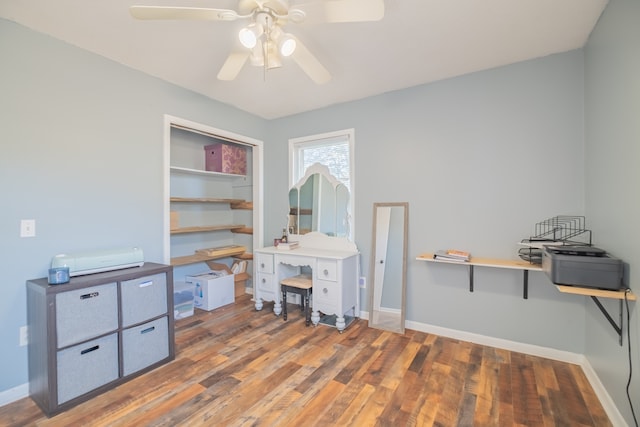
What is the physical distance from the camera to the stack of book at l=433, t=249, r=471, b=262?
2388 millimetres

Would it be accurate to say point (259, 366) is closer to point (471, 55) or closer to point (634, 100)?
point (634, 100)

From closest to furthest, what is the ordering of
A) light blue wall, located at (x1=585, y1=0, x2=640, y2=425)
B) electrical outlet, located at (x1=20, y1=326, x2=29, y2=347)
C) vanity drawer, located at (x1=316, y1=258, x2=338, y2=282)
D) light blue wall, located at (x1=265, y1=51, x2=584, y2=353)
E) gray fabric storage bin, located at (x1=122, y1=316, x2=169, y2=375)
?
light blue wall, located at (x1=585, y1=0, x2=640, y2=425), electrical outlet, located at (x1=20, y1=326, x2=29, y2=347), gray fabric storage bin, located at (x1=122, y1=316, x2=169, y2=375), light blue wall, located at (x1=265, y1=51, x2=584, y2=353), vanity drawer, located at (x1=316, y1=258, x2=338, y2=282)

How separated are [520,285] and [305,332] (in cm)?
193

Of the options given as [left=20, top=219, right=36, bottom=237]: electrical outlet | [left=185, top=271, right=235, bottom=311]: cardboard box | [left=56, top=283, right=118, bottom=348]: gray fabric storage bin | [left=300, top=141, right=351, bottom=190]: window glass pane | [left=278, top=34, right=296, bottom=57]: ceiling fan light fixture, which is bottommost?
[left=185, top=271, right=235, bottom=311]: cardboard box

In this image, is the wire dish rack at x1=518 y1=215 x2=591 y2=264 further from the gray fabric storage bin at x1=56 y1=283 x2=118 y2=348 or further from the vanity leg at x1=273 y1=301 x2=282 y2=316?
the gray fabric storage bin at x1=56 y1=283 x2=118 y2=348

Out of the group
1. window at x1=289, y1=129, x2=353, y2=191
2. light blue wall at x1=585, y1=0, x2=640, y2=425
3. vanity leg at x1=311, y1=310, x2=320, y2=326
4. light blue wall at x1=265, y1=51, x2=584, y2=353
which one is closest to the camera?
light blue wall at x1=585, y1=0, x2=640, y2=425

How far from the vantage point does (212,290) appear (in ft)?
11.0

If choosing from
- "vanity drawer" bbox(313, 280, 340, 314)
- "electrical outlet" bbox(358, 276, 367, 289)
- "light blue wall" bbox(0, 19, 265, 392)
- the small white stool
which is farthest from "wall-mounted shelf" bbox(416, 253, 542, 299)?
"light blue wall" bbox(0, 19, 265, 392)

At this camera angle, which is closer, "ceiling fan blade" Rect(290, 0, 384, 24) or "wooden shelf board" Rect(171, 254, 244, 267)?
"ceiling fan blade" Rect(290, 0, 384, 24)

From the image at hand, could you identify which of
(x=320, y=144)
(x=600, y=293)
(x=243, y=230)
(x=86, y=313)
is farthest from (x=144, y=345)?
(x=600, y=293)

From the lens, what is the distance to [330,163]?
338 cm

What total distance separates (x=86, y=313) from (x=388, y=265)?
97.8 inches

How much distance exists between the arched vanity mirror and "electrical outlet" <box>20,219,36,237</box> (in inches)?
90.5

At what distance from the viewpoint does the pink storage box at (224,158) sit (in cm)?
357
